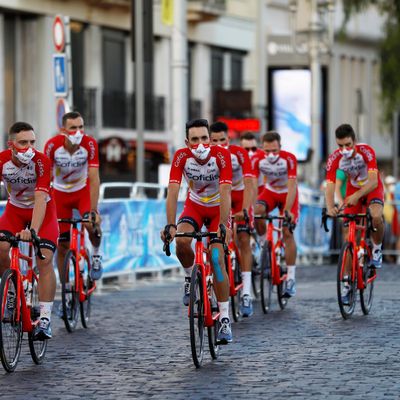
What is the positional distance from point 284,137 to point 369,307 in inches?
1237

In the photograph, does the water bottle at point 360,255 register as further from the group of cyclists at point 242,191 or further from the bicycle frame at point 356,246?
the group of cyclists at point 242,191

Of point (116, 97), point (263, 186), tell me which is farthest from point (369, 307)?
point (116, 97)

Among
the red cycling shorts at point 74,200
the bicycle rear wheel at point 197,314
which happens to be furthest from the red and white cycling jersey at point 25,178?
the red cycling shorts at point 74,200

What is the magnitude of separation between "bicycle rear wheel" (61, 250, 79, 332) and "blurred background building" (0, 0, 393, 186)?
424 inches

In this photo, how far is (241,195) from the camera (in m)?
18.6

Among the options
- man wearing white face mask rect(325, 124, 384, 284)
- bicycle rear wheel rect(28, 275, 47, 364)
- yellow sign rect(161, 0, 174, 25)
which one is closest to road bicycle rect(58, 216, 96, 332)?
bicycle rear wheel rect(28, 275, 47, 364)

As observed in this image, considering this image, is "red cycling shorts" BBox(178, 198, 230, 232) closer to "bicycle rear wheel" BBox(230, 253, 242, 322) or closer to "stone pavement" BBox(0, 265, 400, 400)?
"stone pavement" BBox(0, 265, 400, 400)

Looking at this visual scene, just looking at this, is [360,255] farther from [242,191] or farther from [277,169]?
[277,169]

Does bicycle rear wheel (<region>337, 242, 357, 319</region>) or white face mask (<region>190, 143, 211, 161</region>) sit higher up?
white face mask (<region>190, 143, 211, 161</region>)

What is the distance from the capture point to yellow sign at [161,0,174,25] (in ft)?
96.4

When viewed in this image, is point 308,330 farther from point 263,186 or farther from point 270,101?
point 270,101

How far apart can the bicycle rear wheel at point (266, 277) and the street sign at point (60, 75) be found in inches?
208

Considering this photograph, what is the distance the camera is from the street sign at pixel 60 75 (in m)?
22.6

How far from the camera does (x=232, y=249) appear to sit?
56.6 feet
